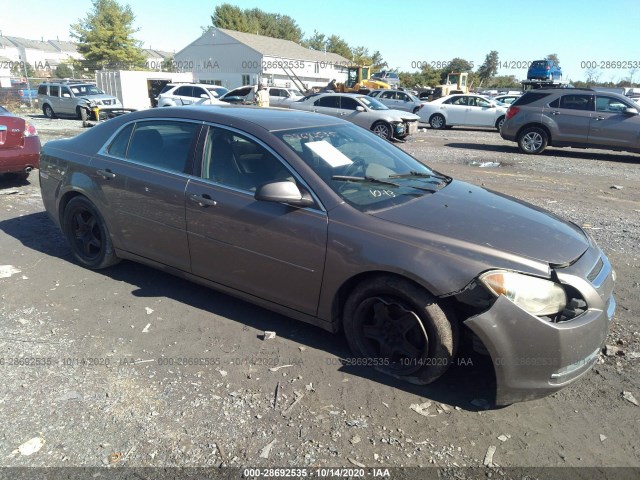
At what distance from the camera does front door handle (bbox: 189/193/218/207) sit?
353 cm

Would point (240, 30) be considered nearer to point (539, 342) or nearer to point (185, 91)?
point (185, 91)

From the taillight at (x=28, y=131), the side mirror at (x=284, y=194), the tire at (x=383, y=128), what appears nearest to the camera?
the side mirror at (x=284, y=194)

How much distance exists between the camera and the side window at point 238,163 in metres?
3.41

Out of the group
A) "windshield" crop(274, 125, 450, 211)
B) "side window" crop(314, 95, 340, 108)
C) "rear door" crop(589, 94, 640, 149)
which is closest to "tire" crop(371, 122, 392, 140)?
"side window" crop(314, 95, 340, 108)

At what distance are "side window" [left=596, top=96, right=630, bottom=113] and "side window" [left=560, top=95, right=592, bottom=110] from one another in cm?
23

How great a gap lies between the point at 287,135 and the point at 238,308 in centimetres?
149

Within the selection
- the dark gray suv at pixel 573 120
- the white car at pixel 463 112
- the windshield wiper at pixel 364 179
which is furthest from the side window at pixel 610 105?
the windshield wiper at pixel 364 179

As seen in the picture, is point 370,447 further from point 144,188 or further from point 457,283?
point 144,188

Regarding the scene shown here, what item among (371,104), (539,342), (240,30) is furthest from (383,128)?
(240,30)

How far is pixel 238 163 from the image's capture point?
360 centimetres

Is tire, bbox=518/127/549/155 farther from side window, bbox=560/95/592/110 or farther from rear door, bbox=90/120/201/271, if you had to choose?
rear door, bbox=90/120/201/271

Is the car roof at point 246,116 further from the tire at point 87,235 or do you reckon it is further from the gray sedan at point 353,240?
the tire at point 87,235

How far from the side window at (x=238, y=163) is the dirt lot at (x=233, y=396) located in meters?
1.12

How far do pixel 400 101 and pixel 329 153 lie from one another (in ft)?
65.6
